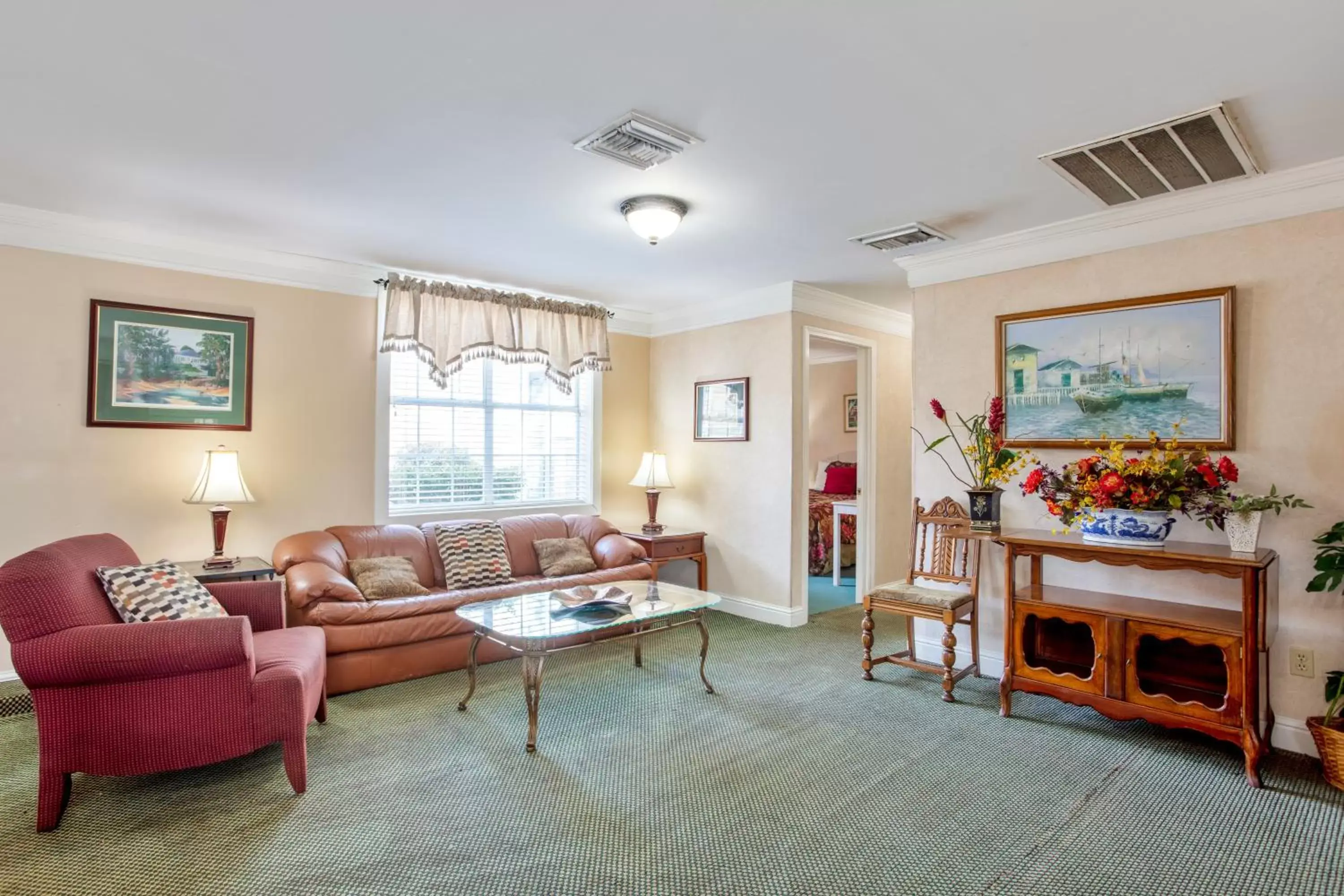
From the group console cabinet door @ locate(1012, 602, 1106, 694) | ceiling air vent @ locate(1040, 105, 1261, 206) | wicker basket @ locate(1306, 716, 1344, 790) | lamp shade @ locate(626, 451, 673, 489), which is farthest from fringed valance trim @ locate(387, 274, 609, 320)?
wicker basket @ locate(1306, 716, 1344, 790)

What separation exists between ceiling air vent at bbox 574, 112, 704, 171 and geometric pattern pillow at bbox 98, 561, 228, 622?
2376mm

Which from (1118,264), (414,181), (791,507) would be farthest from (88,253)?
(1118,264)

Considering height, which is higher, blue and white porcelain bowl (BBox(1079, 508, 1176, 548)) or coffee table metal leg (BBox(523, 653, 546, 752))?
blue and white porcelain bowl (BBox(1079, 508, 1176, 548))

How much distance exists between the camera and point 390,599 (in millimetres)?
3906

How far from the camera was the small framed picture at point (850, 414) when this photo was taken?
26.4 ft

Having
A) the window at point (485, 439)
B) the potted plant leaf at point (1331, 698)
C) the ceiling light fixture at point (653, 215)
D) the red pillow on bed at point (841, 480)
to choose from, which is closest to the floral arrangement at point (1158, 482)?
the potted plant leaf at point (1331, 698)

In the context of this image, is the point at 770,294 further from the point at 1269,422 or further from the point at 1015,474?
the point at 1269,422

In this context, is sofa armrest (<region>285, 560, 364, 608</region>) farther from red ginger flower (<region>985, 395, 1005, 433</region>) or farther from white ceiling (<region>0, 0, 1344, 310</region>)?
red ginger flower (<region>985, 395, 1005, 433</region>)

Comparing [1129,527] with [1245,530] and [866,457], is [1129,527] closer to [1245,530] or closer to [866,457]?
[1245,530]

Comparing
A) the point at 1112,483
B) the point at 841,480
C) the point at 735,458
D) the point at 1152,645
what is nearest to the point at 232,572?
the point at 735,458

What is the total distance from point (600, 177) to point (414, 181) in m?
0.82

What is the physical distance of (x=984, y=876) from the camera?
2014 mm

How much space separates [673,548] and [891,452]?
2.05 meters

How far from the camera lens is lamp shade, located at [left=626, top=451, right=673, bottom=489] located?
5555mm
